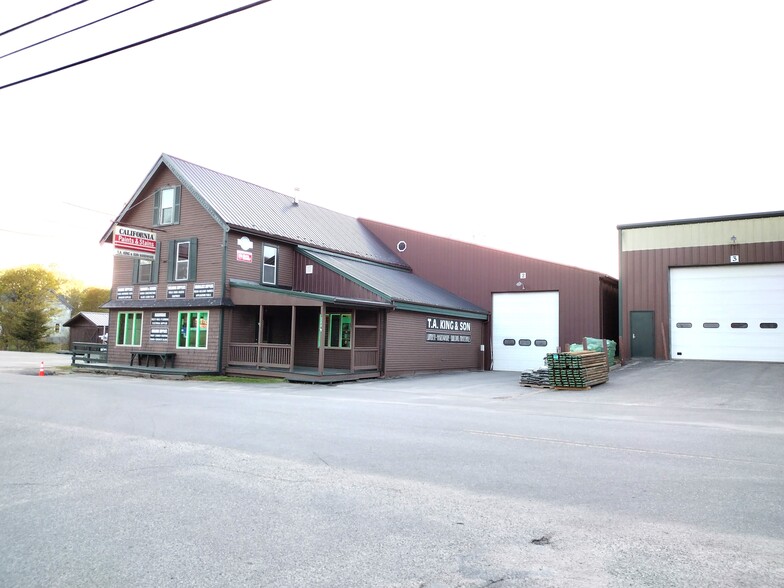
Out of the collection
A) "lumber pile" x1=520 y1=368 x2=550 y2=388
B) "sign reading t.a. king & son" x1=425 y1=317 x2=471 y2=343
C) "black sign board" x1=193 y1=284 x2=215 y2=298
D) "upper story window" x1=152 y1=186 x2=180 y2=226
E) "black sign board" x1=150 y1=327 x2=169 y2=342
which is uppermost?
"upper story window" x1=152 y1=186 x2=180 y2=226

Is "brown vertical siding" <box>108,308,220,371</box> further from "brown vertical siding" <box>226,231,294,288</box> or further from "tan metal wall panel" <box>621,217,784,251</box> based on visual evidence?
"tan metal wall panel" <box>621,217,784,251</box>

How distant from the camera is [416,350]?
26484mm

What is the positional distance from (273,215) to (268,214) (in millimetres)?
361

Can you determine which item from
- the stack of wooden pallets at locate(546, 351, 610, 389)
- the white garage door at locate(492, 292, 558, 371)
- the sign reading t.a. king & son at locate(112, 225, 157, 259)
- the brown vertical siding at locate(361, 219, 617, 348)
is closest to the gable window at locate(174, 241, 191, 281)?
the sign reading t.a. king & son at locate(112, 225, 157, 259)

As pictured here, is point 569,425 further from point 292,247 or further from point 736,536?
point 292,247

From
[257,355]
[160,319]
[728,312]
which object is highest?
[728,312]

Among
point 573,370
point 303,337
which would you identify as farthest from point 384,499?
point 303,337

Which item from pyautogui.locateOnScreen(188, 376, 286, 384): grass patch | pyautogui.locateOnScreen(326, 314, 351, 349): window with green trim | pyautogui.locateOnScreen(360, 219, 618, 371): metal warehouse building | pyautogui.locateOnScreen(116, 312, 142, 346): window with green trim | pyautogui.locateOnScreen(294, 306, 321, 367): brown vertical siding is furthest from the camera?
pyautogui.locateOnScreen(360, 219, 618, 371): metal warehouse building

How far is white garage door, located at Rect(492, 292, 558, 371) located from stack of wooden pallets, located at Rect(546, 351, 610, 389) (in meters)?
9.12

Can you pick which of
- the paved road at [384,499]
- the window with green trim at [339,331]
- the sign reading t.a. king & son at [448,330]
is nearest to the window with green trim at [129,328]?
the window with green trim at [339,331]

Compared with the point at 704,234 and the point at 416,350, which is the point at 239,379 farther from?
the point at 704,234

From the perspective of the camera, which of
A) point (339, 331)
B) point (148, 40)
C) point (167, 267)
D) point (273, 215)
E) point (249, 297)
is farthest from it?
point (273, 215)

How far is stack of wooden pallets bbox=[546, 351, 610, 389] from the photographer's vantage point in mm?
19734

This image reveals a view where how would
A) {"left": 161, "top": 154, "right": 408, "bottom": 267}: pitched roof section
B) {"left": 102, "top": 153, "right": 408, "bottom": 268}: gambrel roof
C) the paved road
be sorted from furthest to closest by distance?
{"left": 161, "top": 154, "right": 408, "bottom": 267}: pitched roof section, {"left": 102, "top": 153, "right": 408, "bottom": 268}: gambrel roof, the paved road
